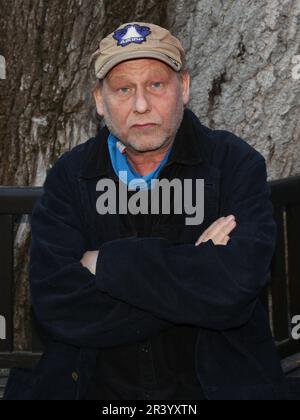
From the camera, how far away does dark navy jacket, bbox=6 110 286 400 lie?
3.45 meters

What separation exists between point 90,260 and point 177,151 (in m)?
0.53

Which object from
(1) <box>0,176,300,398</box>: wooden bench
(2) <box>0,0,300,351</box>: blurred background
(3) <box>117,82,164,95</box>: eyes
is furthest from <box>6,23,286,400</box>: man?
(2) <box>0,0,300,351</box>: blurred background

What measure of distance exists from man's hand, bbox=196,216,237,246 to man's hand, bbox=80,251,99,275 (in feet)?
1.27

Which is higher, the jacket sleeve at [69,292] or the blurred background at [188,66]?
the blurred background at [188,66]

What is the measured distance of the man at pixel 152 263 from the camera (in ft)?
11.3

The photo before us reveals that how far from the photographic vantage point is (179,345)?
11.8ft

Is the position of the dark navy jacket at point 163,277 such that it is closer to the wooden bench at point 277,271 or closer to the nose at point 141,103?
the nose at point 141,103

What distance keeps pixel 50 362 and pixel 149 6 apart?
2.20 metres

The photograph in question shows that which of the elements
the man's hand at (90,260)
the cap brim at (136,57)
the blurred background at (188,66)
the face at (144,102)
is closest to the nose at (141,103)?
the face at (144,102)

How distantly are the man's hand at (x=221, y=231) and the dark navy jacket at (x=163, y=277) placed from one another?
0.04 m

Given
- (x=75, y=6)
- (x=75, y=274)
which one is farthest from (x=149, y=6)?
(x=75, y=274)

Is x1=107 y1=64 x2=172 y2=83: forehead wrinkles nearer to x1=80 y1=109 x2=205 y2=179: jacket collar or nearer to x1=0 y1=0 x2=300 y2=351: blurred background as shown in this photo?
x1=80 y1=109 x2=205 y2=179: jacket collar

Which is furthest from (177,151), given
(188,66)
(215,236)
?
(188,66)

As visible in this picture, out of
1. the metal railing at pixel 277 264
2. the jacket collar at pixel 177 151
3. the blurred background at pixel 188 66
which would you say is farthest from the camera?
the blurred background at pixel 188 66
